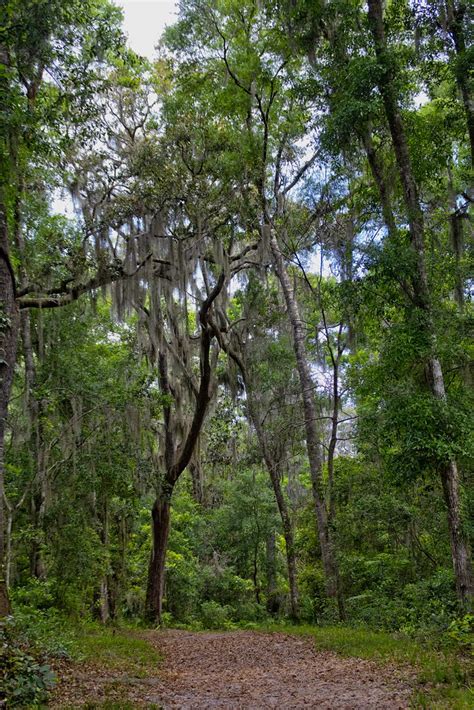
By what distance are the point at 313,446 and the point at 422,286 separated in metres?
5.70

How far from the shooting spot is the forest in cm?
805

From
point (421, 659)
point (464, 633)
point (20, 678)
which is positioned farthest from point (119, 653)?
point (464, 633)

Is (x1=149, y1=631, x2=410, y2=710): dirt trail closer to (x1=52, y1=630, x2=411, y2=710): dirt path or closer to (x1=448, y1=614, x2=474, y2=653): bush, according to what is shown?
(x1=52, y1=630, x2=411, y2=710): dirt path

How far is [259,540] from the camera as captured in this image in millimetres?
19641

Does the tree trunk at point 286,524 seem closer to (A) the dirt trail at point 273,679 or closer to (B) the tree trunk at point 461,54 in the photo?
(A) the dirt trail at point 273,679

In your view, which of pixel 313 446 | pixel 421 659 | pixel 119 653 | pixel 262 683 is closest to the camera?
pixel 421 659

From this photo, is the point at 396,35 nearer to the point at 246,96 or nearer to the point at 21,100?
the point at 246,96

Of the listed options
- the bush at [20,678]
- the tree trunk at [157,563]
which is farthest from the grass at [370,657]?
the tree trunk at [157,563]

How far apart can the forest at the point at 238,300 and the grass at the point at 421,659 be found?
0.33 ft

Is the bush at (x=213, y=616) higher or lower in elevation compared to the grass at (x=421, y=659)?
lower

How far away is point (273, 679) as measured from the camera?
21.7ft

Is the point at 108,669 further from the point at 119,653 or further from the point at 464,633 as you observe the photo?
the point at 464,633

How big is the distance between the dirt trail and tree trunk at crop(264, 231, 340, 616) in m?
2.46

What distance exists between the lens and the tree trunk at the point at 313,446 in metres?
12.3
